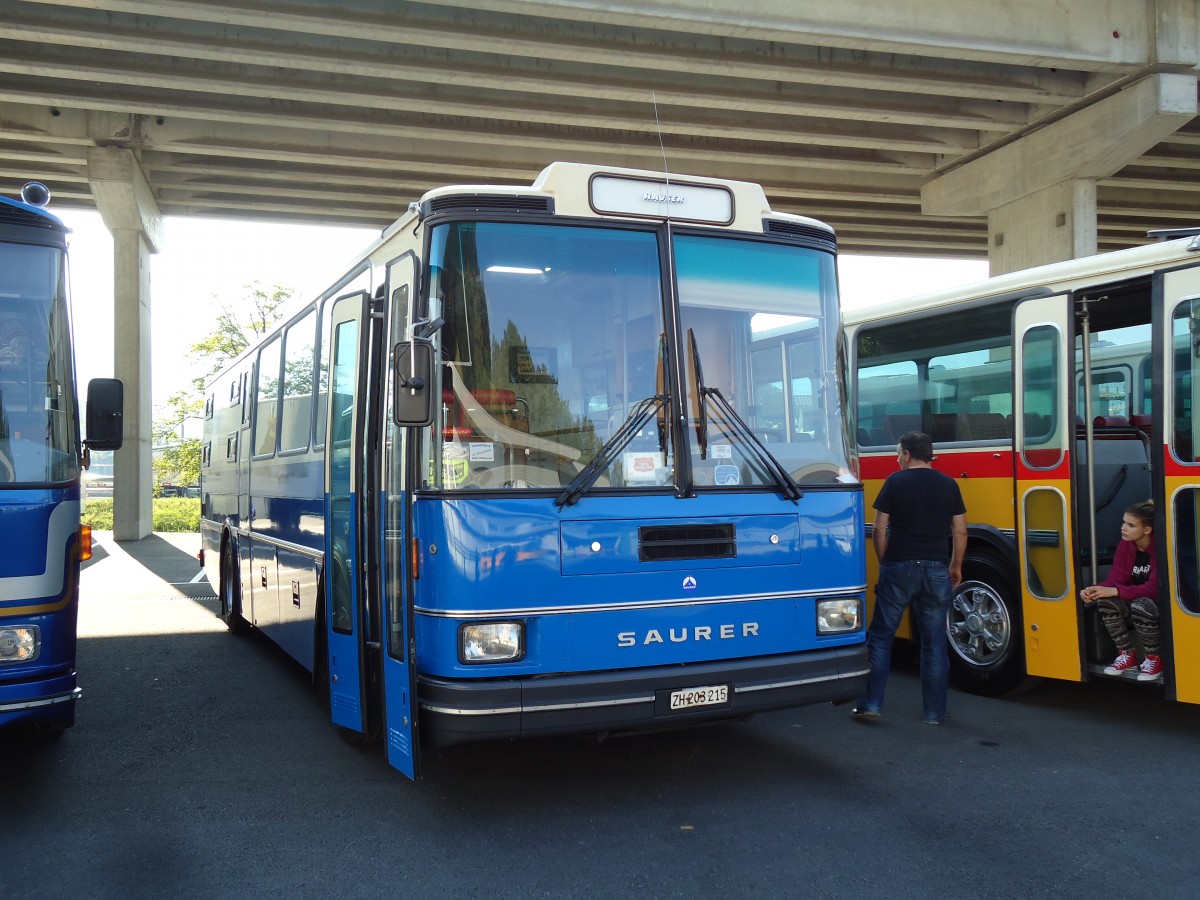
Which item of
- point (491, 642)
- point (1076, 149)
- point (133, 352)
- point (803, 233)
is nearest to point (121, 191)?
point (133, 352)

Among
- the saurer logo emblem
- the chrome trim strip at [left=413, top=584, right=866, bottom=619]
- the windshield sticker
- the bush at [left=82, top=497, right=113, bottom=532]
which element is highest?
the windshield sticker

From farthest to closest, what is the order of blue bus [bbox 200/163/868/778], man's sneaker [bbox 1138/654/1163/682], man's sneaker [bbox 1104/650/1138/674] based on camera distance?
man's sneaker [bbox 1104/650/1138/674], man's sneaker [bbox 1138/654/1163/682], blue bus [bbox 200/163/868/778]

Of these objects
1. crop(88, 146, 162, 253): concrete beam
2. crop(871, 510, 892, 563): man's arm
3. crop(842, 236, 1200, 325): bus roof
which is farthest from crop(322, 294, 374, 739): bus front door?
crop(88, 146, 162, 253): concrete beam

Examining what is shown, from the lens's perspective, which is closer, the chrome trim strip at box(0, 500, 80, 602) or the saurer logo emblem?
the saurer logo emblem

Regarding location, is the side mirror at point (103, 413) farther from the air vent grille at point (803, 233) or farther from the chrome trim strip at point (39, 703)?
the air vent grille at point (803, 233)

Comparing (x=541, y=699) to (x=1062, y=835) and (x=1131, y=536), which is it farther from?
(x=1131, y=536)

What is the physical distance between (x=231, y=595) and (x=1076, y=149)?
674 inches

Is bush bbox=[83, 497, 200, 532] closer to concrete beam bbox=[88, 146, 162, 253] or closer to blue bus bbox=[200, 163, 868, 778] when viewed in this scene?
concrete beam bbox=[88, 146, 162, 253]

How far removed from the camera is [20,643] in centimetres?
526

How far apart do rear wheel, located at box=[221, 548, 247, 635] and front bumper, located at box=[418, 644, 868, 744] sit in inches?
252

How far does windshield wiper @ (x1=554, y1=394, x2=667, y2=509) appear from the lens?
5023mm

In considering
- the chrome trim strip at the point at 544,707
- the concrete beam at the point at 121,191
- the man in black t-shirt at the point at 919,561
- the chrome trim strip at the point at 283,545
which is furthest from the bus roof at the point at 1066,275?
the concrete beam at the point at 121,191

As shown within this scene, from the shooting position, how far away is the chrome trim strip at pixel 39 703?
203 inches

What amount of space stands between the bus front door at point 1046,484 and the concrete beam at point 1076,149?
1350 cm
